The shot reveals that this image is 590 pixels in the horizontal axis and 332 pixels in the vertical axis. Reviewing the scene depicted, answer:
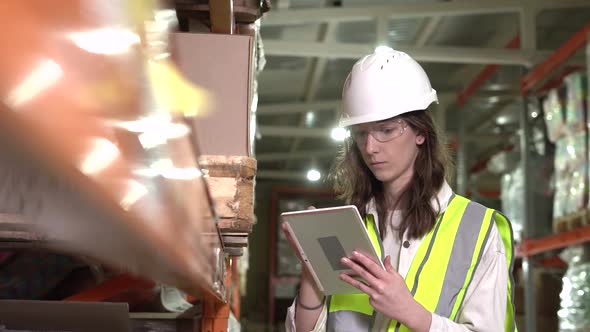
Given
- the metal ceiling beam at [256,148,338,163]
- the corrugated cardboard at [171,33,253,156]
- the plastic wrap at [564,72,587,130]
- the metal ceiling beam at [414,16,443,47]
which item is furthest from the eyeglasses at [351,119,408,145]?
the metal ceiling beam at [256,148,338,163]

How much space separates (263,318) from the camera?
15016mm

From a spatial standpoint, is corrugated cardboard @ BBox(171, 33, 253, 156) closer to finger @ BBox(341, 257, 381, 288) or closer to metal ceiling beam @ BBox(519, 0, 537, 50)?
finger @ BBox(341, 257, 381, 288)

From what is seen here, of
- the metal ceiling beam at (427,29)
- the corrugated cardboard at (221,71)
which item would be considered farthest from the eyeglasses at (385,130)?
the metal ceiling beam at (427,29)

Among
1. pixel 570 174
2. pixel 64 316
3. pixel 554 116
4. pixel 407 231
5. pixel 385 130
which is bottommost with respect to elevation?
pixel 64 316

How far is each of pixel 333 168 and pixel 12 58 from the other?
7.46 feet

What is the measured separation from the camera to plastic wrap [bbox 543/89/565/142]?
6082 mm

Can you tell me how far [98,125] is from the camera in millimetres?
355

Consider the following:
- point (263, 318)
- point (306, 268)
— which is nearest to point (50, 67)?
point (306, 268)

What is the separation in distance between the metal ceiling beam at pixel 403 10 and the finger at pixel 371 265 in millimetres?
5108

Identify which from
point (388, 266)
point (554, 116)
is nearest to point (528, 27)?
point (554, 116)

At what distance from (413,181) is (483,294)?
0.40 m

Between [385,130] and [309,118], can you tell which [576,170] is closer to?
[385,130]

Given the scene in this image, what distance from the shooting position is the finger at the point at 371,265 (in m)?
1.90

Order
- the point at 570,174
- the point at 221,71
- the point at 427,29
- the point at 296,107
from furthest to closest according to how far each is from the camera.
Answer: the point at 296,107 → the point at 427,29 → the point at 570,174 → the point at 221,71
